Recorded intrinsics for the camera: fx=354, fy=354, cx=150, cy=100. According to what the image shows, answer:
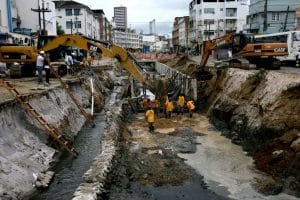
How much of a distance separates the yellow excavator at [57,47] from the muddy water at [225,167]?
7.26m

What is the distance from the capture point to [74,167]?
48.8 feet

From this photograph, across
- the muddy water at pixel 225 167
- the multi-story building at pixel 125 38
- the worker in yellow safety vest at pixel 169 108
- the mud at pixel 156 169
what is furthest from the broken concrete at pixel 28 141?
the multi-story building at pixel 125 38

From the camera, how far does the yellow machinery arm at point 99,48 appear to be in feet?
75.4

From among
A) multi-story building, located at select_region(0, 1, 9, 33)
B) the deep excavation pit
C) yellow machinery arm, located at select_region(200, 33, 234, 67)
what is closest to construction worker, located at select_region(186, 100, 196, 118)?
the deep excavation pit

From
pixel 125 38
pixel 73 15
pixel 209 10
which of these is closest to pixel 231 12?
pixel 209 10

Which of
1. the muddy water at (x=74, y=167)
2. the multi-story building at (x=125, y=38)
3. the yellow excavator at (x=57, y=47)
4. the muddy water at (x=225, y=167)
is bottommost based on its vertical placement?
the muddy water at (x=225, y=167)

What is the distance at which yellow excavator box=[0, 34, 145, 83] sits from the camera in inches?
908

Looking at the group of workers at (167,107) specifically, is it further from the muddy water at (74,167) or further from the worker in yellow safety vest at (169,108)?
the muddy water at (74,167)

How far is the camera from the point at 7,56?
974 inches

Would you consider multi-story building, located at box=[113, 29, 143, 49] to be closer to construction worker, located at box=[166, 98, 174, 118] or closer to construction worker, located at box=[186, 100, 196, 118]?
construction worker, located at box=[186, 100, 196, 118]

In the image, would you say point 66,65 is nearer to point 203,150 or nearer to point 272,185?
point 203,150

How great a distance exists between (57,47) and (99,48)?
148 inches

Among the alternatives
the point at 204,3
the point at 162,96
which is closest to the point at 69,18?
the point at 204,3

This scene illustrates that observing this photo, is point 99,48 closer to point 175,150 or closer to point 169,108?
point 169,108
